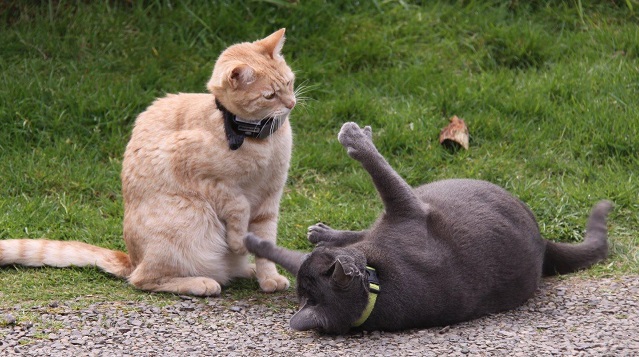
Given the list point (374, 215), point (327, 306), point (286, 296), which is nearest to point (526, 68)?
point (374, 215)

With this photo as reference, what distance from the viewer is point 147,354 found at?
12.6ft

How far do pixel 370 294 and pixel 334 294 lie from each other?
0.16 m

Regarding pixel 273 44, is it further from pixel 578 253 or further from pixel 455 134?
pixel 578 253

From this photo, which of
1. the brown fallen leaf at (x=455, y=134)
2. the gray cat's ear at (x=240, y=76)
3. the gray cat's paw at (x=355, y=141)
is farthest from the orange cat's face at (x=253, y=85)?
the brown fallen leaf at (x=455, y=134)

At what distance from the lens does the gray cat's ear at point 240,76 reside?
4.55m

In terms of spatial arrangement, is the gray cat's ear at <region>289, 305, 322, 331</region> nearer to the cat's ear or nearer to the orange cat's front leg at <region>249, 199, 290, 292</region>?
the cat's ear

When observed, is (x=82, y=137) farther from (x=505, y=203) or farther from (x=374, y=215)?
(x=505, y=203)

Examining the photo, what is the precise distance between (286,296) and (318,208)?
1.12 m

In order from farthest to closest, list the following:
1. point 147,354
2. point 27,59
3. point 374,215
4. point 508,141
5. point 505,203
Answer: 1. point 27,59
2. point 508,141
3. point 374,215
4. point 505,203
5. point 147,354

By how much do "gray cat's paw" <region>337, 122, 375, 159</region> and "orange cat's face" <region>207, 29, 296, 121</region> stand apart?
0.34 meters

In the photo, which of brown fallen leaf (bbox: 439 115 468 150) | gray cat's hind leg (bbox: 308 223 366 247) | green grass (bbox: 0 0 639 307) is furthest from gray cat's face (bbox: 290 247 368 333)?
brown fallen leaf (bbox: 439 115 468 150)

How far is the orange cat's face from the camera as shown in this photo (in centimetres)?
459

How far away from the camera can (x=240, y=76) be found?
4578mm

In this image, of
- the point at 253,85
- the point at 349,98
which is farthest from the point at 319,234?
the point at 349,98
